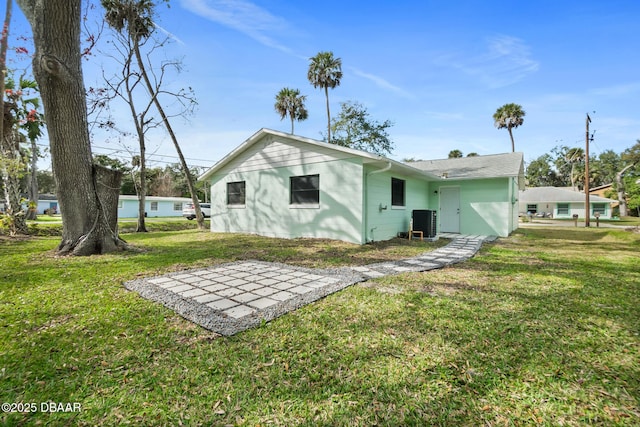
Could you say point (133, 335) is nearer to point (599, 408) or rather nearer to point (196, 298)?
point (196, 298)

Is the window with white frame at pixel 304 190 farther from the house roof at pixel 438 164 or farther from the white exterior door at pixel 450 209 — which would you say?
the white exterior door at pixel 450 209

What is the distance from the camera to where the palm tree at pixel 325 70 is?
1838 cm

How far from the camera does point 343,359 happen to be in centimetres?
205

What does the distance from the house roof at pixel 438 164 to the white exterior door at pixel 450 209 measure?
0.79 metres

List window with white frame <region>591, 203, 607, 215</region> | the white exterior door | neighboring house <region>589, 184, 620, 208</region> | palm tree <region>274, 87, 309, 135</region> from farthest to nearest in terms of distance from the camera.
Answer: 1. neighboring house <region>589, 184, 620, 208</region>
2. window with white frame <region>591, 203, 607, 215</region>
3. palm tree <region>274, 87, 309, 135</region>
4. the white exterior door

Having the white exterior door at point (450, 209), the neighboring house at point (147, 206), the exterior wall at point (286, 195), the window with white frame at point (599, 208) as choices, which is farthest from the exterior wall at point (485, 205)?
the neighboring house at point (147, 206)

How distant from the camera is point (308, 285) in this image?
3.93m

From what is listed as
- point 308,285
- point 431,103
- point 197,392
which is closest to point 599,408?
point 197,392

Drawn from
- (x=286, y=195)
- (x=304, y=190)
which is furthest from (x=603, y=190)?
(x=286, y=195)

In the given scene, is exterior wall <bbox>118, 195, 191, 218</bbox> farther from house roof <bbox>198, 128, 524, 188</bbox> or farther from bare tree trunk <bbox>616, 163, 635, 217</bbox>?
bare tree trunk <bbox>616, 163, 635, 217</bbox>

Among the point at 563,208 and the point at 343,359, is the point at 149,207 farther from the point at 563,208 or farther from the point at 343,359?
the point at 563,208

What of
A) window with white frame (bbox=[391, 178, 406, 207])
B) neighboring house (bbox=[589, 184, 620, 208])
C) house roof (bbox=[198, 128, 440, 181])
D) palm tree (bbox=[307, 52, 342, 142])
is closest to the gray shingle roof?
house roof (bbox=[198, 128, 440, 181])

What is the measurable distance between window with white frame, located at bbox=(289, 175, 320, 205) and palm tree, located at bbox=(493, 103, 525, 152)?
2831 cm

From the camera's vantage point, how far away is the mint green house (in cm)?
810
